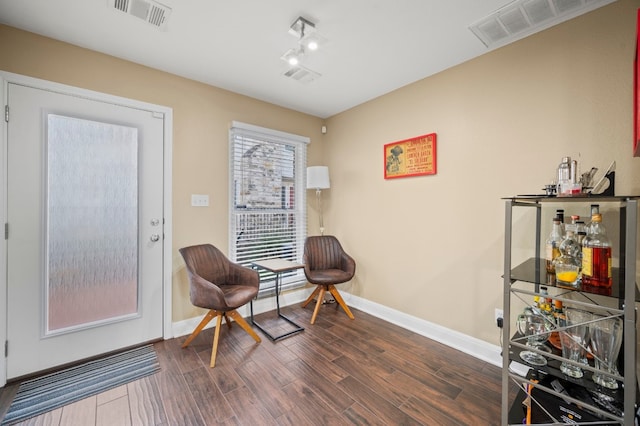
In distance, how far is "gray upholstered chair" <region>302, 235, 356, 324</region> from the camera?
3.07 m

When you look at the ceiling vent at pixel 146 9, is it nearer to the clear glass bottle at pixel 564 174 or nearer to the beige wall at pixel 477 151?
the beige wall at pixel 477 151

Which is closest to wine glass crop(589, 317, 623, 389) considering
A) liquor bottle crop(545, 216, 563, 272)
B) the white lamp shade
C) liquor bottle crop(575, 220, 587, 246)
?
liquor bottle crop(545, 216, 563, 272)

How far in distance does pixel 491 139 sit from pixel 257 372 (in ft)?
8.98

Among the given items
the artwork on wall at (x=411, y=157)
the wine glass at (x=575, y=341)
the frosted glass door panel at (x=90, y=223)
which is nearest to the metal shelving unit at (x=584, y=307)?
the wine glass at (x=575, y=341)

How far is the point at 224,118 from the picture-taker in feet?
9.85

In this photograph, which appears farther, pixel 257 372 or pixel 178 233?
pixel 178 233

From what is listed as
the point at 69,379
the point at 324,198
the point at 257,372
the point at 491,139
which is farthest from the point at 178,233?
the point at 491,139

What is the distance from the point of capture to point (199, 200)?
9.29ft

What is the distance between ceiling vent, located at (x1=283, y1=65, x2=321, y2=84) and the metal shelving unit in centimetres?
210

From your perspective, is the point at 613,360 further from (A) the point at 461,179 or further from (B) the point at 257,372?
(B) the point at 257,372

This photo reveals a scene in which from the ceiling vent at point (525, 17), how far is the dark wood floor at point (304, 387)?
2638mm

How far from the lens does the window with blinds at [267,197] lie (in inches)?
123

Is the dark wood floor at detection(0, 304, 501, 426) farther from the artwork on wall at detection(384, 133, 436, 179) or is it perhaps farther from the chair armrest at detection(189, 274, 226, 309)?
the artwork on wall at detection(384, 133, 436, 179)

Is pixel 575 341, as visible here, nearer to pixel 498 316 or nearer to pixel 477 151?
pixel 498 316
